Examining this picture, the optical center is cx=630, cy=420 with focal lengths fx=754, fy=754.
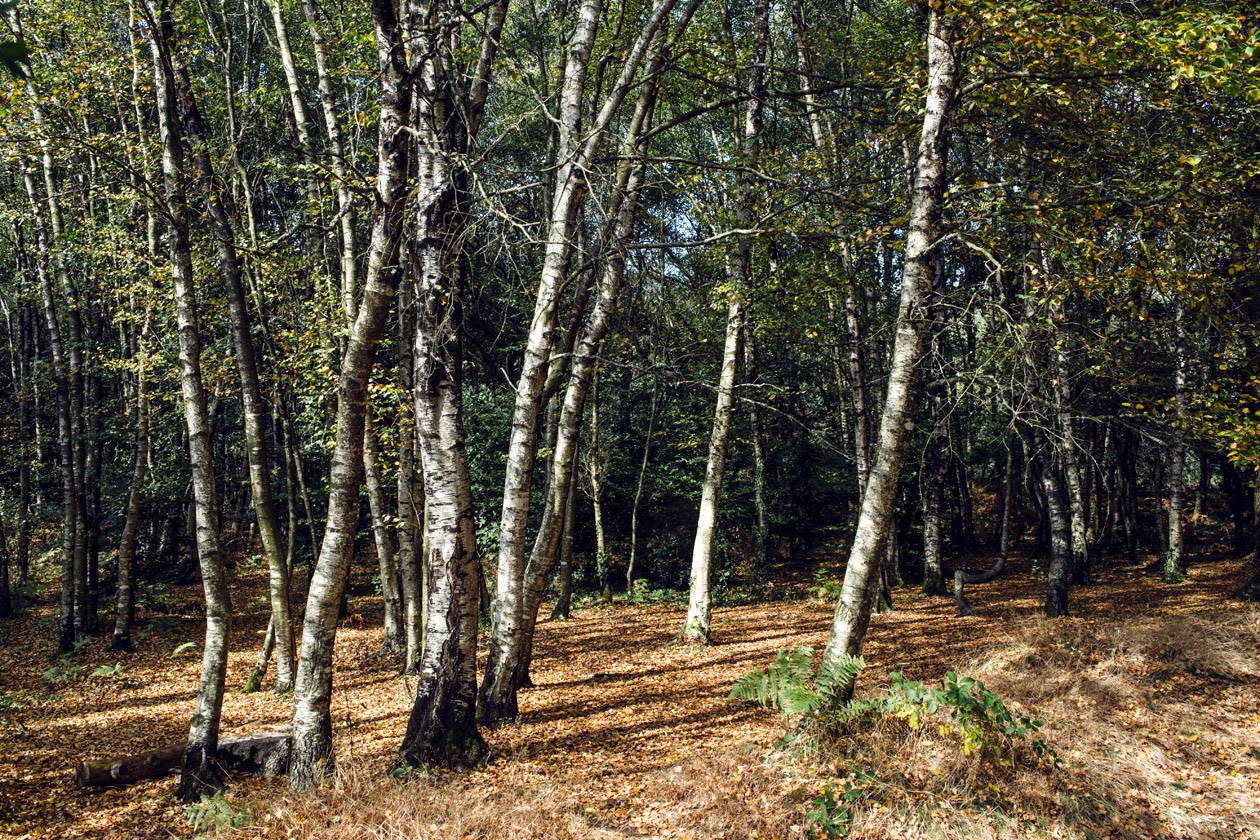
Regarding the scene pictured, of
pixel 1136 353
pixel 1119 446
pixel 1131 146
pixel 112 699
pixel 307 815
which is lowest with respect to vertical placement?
pixel 112 699

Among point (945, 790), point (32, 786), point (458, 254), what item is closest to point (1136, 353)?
point (945, 790)

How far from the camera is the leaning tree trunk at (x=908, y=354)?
693cm

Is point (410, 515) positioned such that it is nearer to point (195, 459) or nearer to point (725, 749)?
point (195, 459)

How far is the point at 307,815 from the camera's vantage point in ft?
18.3

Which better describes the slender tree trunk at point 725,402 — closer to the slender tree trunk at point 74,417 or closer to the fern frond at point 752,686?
the fern frond at point 752,686

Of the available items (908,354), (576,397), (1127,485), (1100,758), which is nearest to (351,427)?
(576,397)

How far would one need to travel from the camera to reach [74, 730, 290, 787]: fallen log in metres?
6.91

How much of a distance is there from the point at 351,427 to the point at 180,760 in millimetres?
4418

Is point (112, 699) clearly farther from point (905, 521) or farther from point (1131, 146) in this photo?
point (905, 521)

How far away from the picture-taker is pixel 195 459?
728 cm

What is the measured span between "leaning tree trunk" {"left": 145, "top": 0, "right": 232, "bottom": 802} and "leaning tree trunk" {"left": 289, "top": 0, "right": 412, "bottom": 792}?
1091mm

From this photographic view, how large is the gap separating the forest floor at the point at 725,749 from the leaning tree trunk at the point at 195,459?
0.47 metres

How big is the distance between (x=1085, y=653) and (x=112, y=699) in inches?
535

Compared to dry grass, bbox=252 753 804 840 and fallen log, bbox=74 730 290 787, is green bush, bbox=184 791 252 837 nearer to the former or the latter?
dry grass, bbox=252 753 804 840
